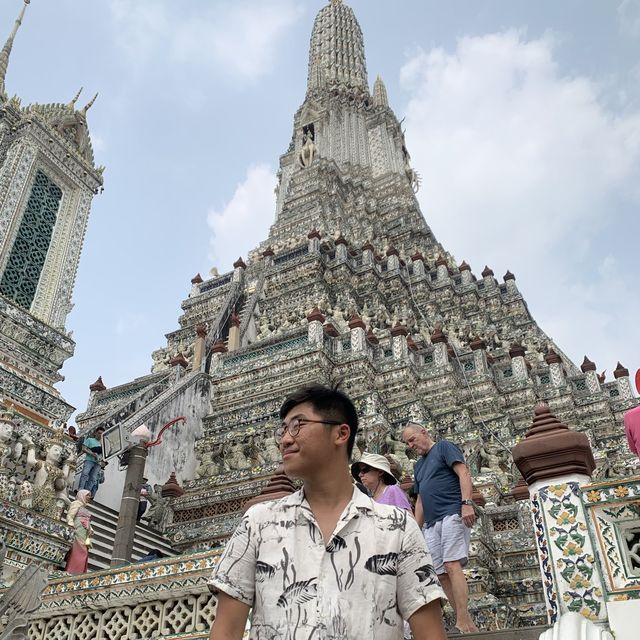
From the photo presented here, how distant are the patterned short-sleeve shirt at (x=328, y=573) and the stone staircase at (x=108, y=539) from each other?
696 cm

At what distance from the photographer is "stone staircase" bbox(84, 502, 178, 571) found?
29.2 ft

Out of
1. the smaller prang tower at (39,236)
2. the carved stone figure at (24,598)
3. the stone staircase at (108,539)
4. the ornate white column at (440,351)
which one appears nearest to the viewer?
the carved stone figure at (24,598)

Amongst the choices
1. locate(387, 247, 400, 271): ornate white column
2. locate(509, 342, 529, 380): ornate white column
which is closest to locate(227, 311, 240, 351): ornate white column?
locate(387, 247, 400, 271): ornate white column

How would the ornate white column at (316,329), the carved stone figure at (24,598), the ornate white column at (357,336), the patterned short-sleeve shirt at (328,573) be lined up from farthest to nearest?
the ornate white column at (316,329)
the ornate white column at (357,336)
the carved stone figure at (24,598)
the patterned short-sleeve shirt at (328,573)

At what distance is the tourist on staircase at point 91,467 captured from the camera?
10.6 m

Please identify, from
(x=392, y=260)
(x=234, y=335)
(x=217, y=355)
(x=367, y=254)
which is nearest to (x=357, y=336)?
(x=217, y=355)

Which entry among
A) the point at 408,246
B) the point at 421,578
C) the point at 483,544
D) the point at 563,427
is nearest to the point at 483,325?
the point at 408,246

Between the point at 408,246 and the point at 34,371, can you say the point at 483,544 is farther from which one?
the point at 408,246

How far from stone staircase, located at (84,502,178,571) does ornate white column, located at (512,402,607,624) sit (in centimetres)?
608

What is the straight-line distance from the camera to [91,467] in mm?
10836

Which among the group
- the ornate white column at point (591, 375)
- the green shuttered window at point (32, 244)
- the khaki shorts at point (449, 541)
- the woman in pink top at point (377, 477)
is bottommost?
the khaki shorts at point (449, 541)

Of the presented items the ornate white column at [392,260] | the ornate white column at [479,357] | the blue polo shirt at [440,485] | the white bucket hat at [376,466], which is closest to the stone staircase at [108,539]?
the white bucket hat at [376,466]

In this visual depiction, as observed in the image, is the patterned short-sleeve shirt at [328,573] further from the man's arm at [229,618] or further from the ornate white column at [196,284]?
the ornate white column at [196,284]

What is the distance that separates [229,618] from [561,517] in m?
2.29
